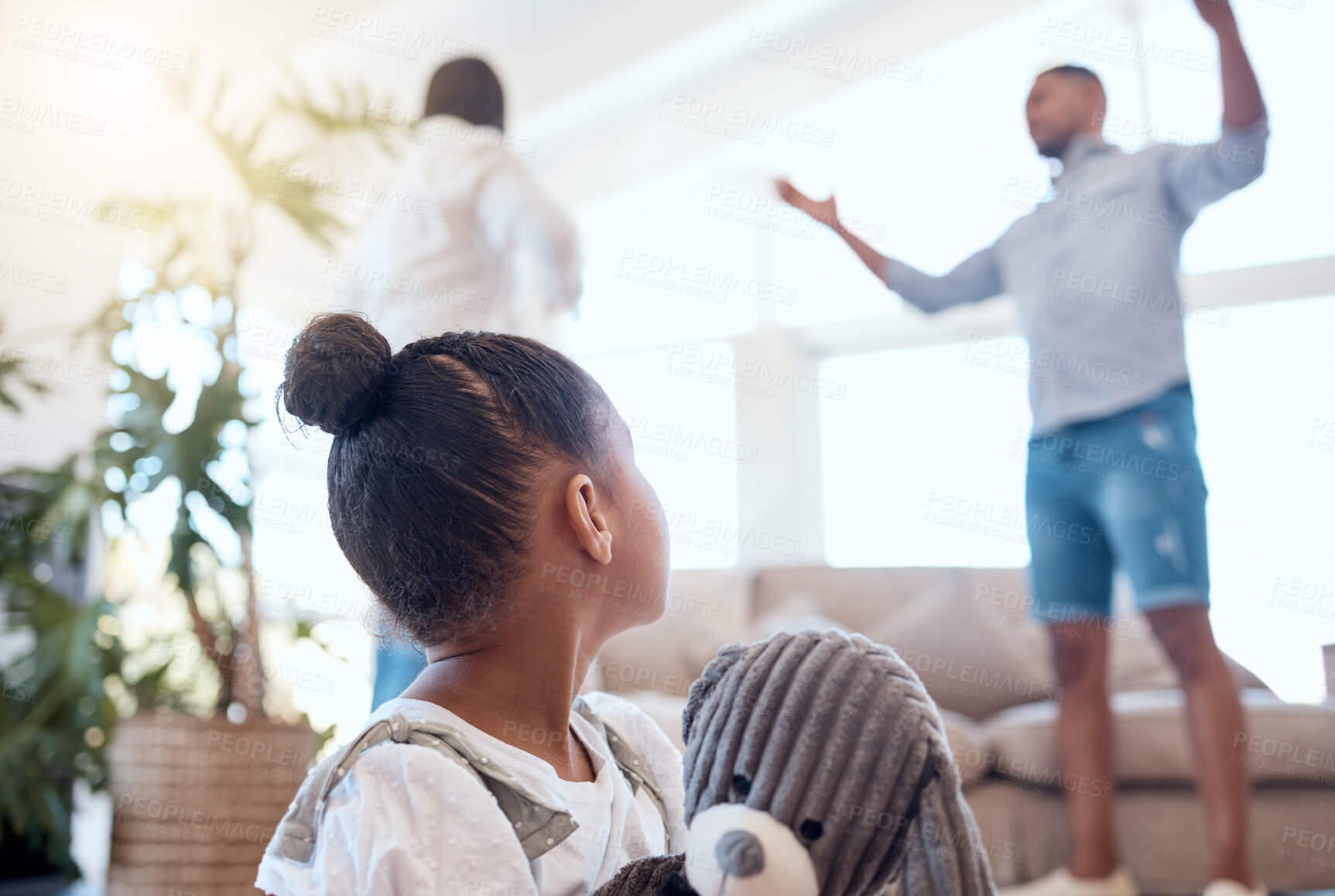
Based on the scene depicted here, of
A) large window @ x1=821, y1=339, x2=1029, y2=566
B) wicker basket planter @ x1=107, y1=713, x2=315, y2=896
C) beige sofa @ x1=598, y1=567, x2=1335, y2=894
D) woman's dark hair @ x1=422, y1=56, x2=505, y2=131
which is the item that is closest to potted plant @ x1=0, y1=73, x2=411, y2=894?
wicker basket planter @ x1=107, y1=713, x2=315, y2=896

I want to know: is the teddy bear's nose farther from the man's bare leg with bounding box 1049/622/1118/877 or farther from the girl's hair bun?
the man's bare leg with bounding box 1049/622/1118/877

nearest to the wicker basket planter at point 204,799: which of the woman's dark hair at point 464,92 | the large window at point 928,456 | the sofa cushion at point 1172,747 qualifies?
the woman's dark hair at point 464,92

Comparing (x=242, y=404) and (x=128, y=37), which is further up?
(x=128, y=37)

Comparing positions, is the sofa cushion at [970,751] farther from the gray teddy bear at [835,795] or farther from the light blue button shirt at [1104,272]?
the gray teddy bear at [835,795]

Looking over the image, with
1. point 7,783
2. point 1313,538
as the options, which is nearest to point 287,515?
point 7,783

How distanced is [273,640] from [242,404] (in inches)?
25.2

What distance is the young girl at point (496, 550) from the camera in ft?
2.12

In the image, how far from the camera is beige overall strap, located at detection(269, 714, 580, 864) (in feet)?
1.92

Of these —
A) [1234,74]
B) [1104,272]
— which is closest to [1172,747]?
[1104,272]

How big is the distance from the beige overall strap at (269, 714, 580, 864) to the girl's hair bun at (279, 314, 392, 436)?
0.70 feet

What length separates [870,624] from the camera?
270 cm

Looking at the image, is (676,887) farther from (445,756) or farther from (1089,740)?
(1089,740)

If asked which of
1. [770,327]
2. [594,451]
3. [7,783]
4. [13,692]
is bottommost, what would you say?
[7,783]

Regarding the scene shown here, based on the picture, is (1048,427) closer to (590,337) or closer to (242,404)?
(242,404)
